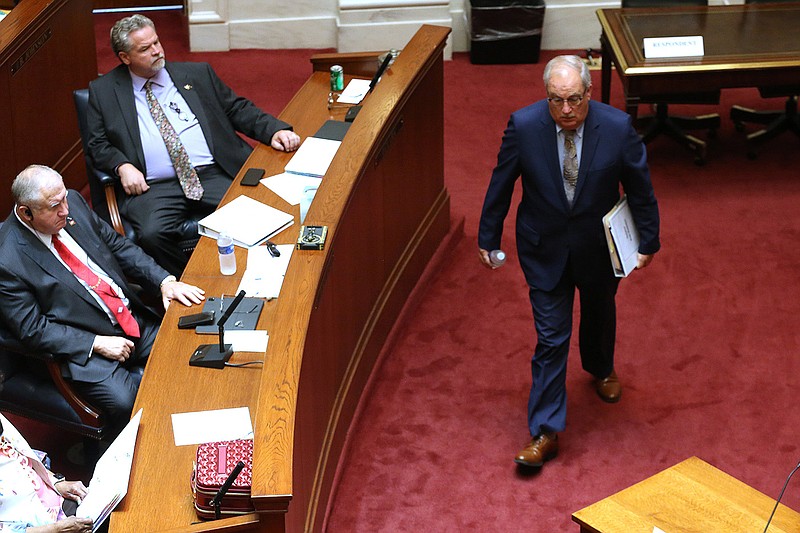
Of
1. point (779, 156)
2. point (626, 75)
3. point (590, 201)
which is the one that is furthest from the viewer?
point (779, 156)

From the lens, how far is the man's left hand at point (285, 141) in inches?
216

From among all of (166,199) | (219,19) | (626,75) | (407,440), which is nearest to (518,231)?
(407,440)

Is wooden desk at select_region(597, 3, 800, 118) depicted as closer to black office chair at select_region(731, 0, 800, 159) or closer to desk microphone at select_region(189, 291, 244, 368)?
black office chair at select_region(731, 0, 800, 159)

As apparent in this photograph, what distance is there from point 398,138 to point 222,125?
971mm

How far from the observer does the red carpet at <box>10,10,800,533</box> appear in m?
4.54

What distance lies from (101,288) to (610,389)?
2.26 metres

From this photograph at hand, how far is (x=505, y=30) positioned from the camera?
8.48m

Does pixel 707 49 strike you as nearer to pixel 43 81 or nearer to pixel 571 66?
pixel 571 66

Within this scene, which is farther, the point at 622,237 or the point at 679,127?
the point at 679,127

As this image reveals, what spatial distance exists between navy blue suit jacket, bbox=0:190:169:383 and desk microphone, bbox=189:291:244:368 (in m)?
0.55

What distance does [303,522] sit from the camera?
3887mm

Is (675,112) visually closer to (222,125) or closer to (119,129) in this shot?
(222,125)

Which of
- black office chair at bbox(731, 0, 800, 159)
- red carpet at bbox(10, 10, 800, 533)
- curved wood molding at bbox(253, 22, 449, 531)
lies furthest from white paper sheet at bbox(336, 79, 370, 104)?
black office chair at bbox(731, 0, 800, 159)

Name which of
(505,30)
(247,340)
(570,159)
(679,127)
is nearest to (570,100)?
(570,159)
